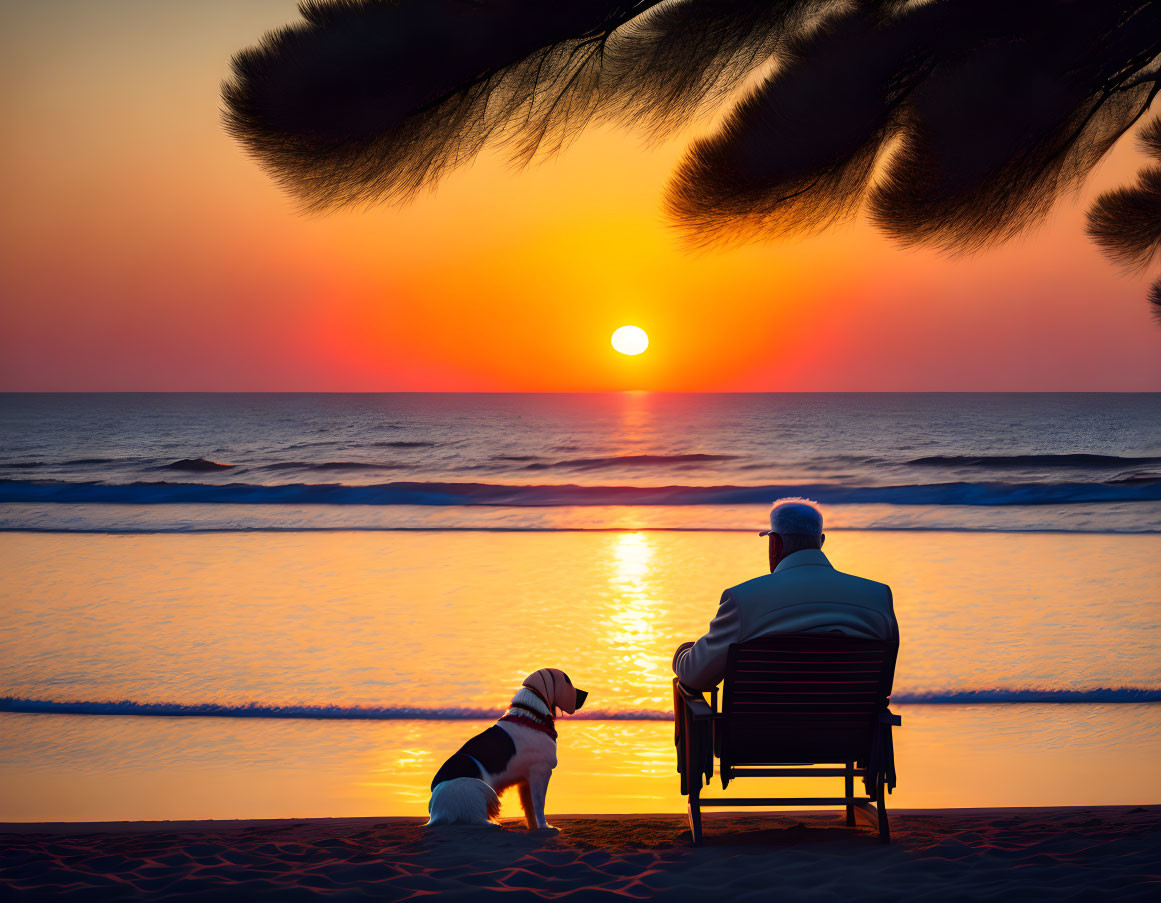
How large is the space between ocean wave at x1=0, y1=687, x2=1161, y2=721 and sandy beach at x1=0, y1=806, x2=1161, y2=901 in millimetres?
1717

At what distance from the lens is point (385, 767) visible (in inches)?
189

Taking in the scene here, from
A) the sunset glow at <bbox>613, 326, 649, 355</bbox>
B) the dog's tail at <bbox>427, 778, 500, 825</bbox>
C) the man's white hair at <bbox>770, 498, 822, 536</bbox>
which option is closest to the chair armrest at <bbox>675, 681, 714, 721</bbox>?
the man's white hair at <bbox>770, 498, 822, 536</bbox>

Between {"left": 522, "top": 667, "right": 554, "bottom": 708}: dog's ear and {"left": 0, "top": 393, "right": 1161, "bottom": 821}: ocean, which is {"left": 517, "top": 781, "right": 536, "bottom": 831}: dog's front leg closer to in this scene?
{"left": 522, "top": 667, "right": 554, "bottom": 708}: dog's ear

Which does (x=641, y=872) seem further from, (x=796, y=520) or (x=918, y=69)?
(x=918, y=69)

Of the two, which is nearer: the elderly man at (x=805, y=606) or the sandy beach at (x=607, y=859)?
the sandy beach at (x=607, y=859)

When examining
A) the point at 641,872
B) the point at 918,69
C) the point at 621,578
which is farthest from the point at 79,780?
the point at 621,578

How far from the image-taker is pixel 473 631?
784 centimetres

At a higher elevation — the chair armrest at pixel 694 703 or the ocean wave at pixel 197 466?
the ocean wave at pixel 197 466

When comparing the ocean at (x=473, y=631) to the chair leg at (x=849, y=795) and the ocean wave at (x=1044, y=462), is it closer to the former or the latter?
the chair leg at (x=849, y=795)

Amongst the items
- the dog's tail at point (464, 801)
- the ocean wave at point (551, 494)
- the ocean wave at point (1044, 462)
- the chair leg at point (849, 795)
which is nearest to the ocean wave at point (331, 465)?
the ocean wave at point (551, 494)

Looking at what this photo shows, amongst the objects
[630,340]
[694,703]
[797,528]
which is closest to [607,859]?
[694,703]

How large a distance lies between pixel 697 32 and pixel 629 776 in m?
3.47

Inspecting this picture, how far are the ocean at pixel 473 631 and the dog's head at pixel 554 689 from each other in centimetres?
83

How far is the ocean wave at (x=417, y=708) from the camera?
5641 mm
